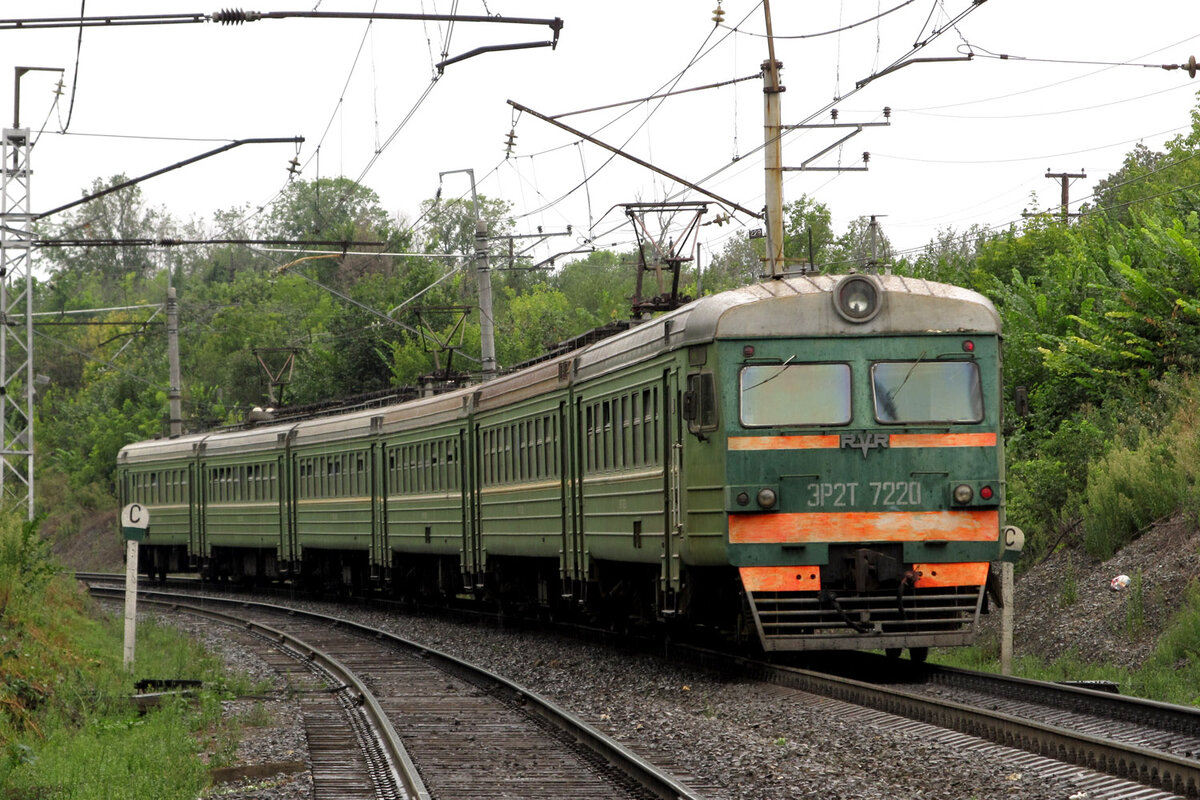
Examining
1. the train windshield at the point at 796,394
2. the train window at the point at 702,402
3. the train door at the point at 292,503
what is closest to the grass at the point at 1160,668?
the train windshield at the point at 796,394

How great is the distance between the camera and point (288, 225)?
96.4 meters

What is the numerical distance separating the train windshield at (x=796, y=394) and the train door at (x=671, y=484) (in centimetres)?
88

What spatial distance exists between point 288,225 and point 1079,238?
76.2m

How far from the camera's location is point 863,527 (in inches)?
478

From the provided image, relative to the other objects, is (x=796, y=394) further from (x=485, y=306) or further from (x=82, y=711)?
(x=485, y=306)

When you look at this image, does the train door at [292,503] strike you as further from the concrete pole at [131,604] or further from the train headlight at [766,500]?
the train headlight at [766,500]

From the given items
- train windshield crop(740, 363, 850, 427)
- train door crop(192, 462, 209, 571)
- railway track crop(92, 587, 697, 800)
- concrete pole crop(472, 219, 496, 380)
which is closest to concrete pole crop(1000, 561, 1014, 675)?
train windshield crop(740, 363, 850, 427)

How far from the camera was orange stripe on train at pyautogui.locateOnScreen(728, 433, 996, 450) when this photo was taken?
12.1 meters

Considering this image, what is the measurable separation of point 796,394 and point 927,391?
41.0 inches

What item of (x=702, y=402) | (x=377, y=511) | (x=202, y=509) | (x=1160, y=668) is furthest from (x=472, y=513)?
(x=202, y=509)

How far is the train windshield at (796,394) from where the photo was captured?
12273 millimetres

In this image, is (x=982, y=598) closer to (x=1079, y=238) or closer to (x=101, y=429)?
(x=1079, y=238)

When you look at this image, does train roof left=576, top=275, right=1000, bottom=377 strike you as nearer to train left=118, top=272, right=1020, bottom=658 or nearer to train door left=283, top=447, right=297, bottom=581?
train left=118, top=272, right=1020, bottom=658

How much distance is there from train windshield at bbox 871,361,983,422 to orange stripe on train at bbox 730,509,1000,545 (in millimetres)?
759
